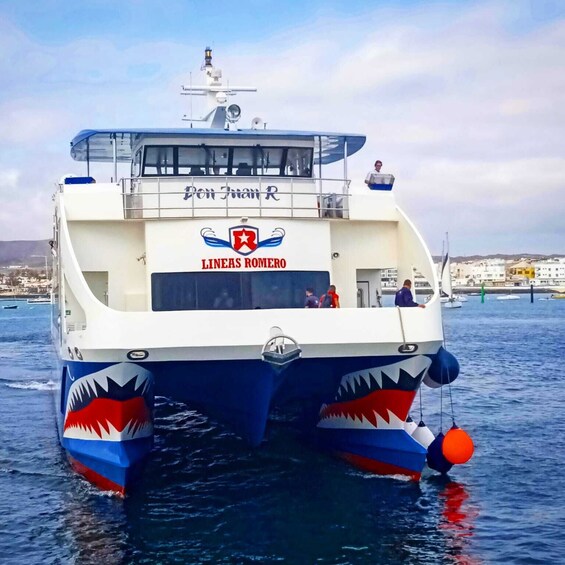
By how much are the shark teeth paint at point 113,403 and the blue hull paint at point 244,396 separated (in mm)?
134

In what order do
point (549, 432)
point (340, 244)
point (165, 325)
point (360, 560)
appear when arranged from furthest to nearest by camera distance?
point (549, 432) → point (340, 244) → point (165, 325) → point (360, 560)

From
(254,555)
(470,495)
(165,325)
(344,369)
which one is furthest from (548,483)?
(165,325)

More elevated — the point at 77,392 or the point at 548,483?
the point at 77,392

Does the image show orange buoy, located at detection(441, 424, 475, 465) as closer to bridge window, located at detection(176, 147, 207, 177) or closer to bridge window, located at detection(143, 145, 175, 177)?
bridge window, located at detection(176, 147, 207, 177)

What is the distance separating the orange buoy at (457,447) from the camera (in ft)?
46.5

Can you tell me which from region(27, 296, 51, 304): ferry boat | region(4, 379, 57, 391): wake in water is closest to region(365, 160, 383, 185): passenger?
region(4, 379, 57, 391): wake in water

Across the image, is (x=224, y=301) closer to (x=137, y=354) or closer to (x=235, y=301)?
(x=235, y=301)

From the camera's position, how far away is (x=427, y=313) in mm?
13391

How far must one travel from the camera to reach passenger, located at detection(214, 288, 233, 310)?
14.2m

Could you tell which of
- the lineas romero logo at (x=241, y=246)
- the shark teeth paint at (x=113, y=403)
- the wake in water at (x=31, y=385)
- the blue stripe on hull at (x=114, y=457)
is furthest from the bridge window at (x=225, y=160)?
the wake in water at (x=31, y=385)

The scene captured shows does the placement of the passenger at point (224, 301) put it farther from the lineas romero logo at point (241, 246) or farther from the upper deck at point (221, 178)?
the upper deck at point (221, 178)

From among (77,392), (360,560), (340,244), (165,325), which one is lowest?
(360,560)

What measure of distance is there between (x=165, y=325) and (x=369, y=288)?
18.2 feet

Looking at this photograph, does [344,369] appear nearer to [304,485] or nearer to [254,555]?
[304,485]
